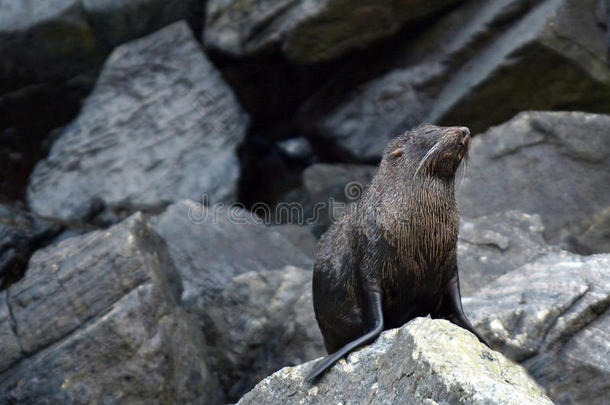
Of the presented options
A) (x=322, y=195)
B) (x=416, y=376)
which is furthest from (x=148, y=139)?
(x=416, y=376)

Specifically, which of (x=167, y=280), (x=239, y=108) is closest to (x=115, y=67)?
(x=239, y=108)

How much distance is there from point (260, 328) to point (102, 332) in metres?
1.13

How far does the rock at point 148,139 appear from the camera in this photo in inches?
300

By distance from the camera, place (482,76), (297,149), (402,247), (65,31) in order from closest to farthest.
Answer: (402,247) → (482,76) → (65,31) → (297,149)

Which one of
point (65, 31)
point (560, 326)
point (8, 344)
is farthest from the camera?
point (65, 31)

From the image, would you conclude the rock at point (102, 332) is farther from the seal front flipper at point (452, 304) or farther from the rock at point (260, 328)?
the seal front flipper at point (452, 304)

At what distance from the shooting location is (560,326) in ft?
12.4

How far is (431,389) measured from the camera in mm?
2451

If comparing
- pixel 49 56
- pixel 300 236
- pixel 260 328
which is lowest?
pixel 300 236

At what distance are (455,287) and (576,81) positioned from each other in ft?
13.3

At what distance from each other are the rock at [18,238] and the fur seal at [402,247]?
9.09 feet

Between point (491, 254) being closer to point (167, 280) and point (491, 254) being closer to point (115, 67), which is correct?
point (167, 280)

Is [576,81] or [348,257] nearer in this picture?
[348,257]

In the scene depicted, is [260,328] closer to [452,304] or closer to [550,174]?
[452,304]
